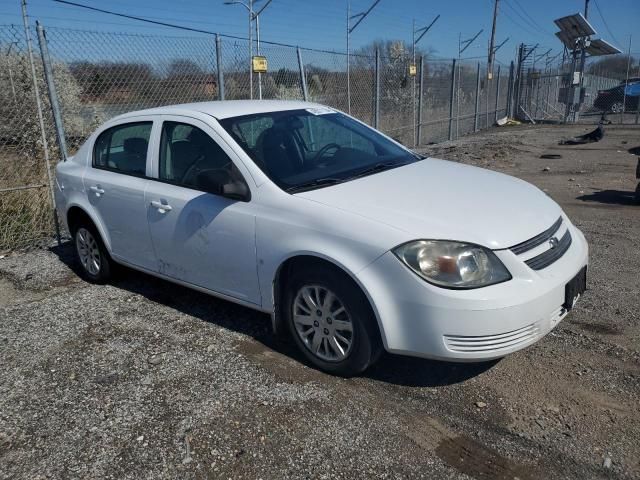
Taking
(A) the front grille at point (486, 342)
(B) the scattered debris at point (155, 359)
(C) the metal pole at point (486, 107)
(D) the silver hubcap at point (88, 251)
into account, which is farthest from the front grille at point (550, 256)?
(C) the metal pole at point (486, 107)

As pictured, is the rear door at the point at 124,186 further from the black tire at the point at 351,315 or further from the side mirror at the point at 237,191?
the black tire at the point at 351,315

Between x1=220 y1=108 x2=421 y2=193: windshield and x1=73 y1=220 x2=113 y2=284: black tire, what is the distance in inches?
75.9

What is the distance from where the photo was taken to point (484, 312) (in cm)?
279

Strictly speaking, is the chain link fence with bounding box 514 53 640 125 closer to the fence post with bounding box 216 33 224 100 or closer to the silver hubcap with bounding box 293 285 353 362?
the fence post with bounding box 216 33 224 100

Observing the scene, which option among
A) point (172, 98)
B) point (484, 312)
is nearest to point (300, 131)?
point (484, 312)

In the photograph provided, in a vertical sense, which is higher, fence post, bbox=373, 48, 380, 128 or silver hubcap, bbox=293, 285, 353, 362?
fence post, bbox=373, 48, 380, 128

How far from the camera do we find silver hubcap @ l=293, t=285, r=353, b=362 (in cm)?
323

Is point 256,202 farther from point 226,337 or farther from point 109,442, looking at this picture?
point 109,442

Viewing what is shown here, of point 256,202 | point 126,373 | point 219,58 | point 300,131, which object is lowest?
point 126,373

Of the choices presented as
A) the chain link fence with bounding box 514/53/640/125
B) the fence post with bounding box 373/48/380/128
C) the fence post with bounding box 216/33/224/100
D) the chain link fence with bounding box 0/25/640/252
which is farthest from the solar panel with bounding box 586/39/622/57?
the fence post with bounding box 216/33/224/100

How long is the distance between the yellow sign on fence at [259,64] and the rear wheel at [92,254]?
418 centimetres

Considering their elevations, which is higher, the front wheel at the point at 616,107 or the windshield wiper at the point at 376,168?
the windshield wiper at the point at 376,168

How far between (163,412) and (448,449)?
158cm

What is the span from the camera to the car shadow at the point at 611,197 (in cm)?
775
